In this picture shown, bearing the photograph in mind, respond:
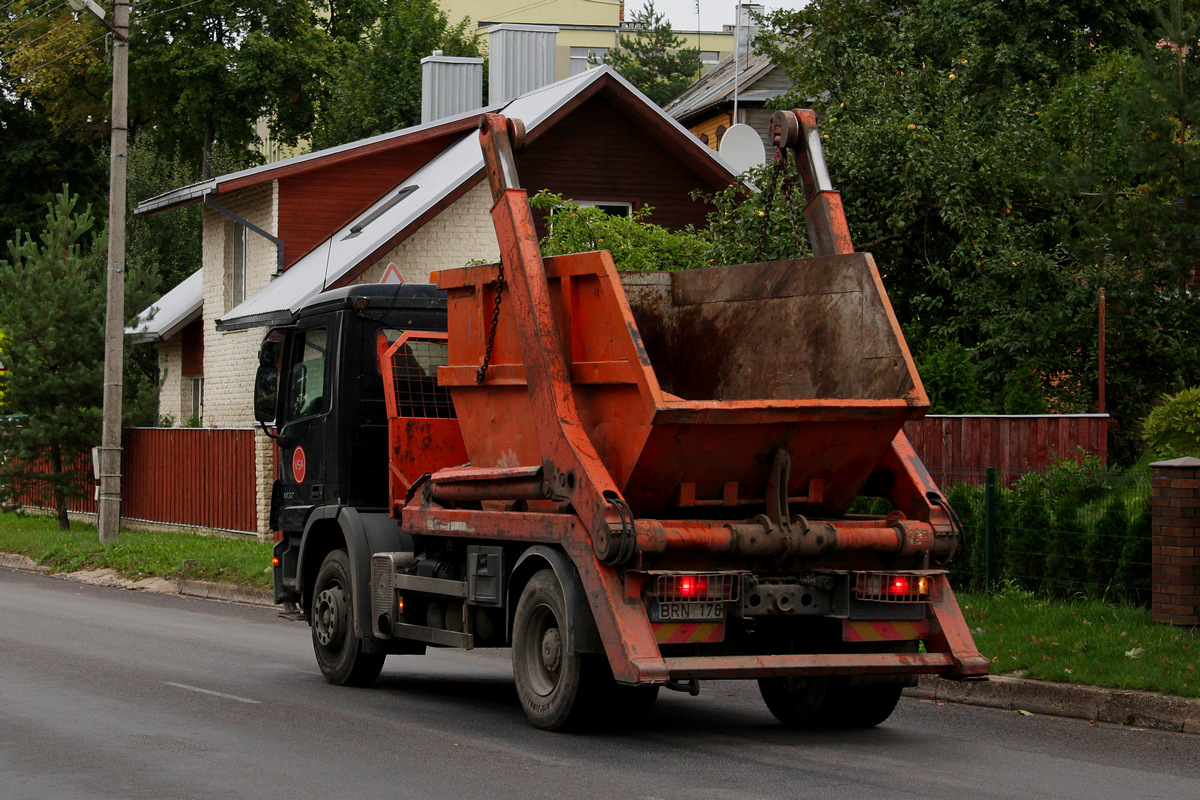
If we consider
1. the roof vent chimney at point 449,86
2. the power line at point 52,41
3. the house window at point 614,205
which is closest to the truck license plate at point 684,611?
the house window at point 614,205

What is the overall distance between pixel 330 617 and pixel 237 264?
20951 mm

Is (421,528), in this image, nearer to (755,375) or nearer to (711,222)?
(755,375)

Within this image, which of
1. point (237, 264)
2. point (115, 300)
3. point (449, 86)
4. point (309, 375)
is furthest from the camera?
point (449, 86)

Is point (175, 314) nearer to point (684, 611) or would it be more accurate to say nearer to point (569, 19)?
point (684, 611)

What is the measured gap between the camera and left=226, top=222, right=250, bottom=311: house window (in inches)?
1214

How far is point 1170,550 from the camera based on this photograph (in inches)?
478

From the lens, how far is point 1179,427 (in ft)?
52.7

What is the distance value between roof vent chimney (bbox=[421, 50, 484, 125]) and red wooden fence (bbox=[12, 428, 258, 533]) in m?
9.71

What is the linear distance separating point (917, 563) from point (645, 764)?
203cm

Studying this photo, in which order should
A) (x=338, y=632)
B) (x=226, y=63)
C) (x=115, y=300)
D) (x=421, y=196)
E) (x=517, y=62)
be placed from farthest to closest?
(x=226, y=63)
(x=517, y=62)
(x=421, y=196)
(x=115, y=300)
(x=338, y=632)

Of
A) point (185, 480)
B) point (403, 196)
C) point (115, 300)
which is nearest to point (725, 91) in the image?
point (403, 196)

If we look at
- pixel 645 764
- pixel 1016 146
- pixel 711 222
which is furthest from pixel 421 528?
pixel 1016 146

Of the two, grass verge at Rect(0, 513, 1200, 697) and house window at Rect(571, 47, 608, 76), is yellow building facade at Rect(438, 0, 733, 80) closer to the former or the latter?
house window at Rect(571, 47, 608, 76)

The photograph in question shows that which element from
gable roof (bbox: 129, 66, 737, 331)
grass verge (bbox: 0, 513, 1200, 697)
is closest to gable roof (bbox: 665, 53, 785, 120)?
gable roof (bbox: 129, 66, 737, 331)
